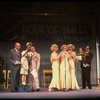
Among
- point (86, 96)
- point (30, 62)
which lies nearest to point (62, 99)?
point (86, 96)

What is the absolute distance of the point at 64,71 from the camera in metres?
14.0

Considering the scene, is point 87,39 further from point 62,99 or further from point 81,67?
point 62,99

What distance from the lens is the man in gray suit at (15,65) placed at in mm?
13609

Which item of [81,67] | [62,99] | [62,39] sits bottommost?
[62,99]

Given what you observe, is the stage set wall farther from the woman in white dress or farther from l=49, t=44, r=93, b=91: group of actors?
→ the woman in white dress

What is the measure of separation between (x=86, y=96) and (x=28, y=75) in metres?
2.64

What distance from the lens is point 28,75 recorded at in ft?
45.9

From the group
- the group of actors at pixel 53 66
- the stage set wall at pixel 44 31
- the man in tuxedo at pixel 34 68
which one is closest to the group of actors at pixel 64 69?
the group of actors at pixel 53 66

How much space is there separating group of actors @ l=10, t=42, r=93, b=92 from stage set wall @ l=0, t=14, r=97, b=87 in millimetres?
1460

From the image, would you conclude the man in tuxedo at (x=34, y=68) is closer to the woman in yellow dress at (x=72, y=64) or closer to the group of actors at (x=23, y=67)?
the group of actors at (x=23, y=67)

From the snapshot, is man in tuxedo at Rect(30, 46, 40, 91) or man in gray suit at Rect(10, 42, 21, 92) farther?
man in tuxedo at Rect(30, 46, 40, 91)

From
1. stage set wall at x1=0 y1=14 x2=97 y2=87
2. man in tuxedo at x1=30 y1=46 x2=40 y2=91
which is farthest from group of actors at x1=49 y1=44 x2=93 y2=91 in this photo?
stage set wall at x1=0 y1=14 x2=97 y2=87

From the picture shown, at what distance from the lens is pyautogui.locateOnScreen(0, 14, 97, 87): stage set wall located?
15.6m

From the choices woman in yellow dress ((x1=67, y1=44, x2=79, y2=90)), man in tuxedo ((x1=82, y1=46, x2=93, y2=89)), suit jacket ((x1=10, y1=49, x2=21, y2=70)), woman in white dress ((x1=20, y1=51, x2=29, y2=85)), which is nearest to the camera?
suit jacket ((x1=10, y1=49, x2=21, y2=70))
